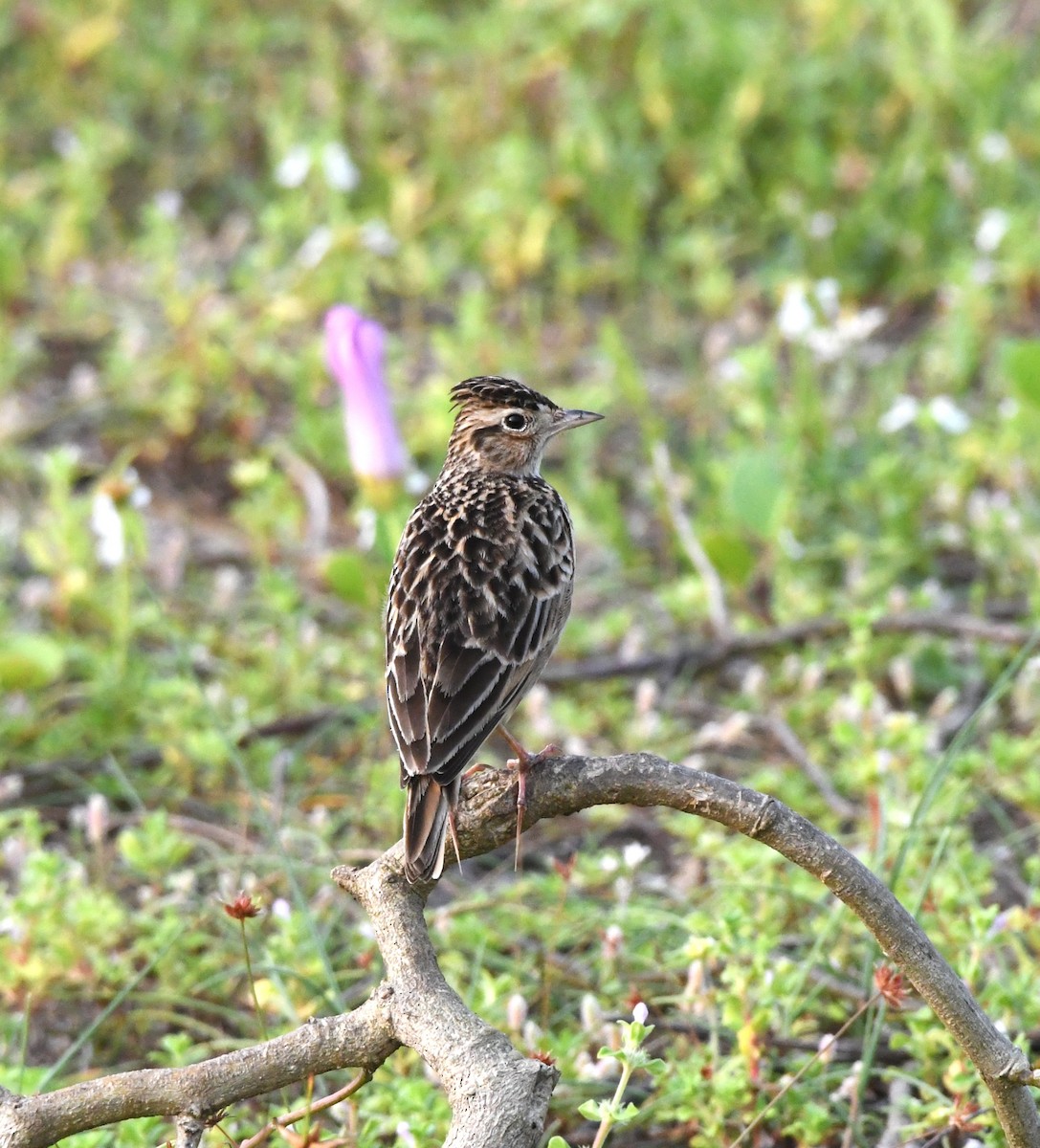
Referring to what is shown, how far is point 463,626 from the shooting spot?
137 inches

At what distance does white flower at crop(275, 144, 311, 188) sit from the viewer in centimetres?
784

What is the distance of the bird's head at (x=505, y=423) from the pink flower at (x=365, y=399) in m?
0.43

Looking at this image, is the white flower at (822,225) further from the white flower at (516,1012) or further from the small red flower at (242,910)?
the small red flower at (242,910)

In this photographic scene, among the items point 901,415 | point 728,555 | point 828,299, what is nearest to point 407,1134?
point 728,555

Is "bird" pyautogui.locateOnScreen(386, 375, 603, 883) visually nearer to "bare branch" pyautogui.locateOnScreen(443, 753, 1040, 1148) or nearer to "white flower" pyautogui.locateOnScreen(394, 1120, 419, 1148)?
"bare branch" pyautogui.locateOnScreen(443, 753, 1040, 1148)

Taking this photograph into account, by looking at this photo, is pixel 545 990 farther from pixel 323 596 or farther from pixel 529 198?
pixel 529 198

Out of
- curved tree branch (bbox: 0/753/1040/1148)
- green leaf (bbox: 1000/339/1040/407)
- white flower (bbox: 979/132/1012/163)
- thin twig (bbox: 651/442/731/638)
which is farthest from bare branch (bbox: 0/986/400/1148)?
white flower (bbox: 979/132/1012/163)

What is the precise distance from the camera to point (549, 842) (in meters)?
5.22

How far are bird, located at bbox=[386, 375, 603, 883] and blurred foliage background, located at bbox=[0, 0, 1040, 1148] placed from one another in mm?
602

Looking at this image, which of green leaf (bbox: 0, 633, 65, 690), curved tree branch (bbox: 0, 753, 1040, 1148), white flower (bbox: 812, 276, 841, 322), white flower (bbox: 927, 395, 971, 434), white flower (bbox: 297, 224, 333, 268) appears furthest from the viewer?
white flower (bbox: 297, 224, 333, 268)

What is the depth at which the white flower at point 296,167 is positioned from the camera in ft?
25.7

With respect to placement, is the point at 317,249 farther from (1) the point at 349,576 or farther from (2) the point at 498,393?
(2) the point at 498,393

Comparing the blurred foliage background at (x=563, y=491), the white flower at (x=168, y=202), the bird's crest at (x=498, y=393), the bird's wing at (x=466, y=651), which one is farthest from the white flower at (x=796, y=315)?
the bird's wing at (x=466, y=651)

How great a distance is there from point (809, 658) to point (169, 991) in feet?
7.93
